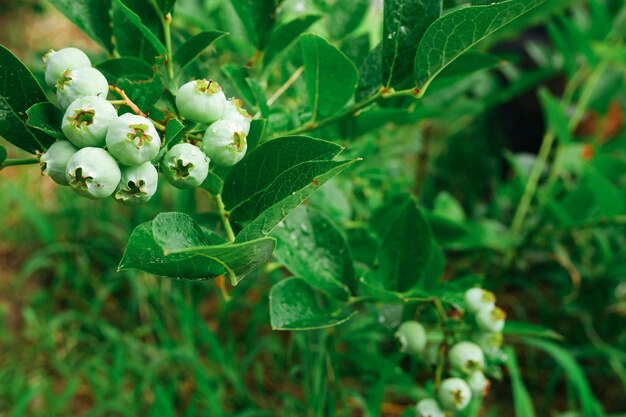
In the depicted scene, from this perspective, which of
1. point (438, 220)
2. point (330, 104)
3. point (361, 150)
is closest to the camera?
point (330, 104)

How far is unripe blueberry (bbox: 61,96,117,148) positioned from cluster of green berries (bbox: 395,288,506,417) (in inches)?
21.0

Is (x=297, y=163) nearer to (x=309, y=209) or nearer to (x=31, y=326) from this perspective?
(x=309, y=209)

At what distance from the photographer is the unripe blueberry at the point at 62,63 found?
0.58m

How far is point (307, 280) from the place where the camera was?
80cm

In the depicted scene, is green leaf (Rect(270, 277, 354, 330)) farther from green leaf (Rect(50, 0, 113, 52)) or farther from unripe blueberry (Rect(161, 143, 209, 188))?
green leaf (Rect(50, 0, 113, 52))

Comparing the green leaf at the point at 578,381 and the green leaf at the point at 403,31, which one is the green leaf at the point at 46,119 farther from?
the green leaf at the point at 578,381

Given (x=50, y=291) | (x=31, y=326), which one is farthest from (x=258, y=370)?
(x=50, y=291)

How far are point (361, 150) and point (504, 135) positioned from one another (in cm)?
157

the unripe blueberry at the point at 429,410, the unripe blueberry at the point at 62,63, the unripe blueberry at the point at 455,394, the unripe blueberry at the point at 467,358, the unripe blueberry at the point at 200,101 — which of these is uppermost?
the unripe blueberry at the point at 62,63

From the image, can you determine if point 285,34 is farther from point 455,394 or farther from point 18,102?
point 455,394

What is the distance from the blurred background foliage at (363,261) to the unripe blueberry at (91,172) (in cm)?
34

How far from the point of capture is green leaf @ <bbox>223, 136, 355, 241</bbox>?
1.73ft

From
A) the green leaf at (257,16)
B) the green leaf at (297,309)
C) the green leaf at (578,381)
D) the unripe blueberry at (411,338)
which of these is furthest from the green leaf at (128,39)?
the green leaf at (578,381)

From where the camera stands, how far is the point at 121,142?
20.2 inches
